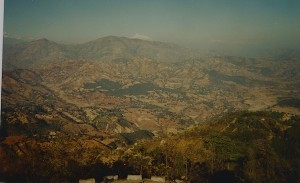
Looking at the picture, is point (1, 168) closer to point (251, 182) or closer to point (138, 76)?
point (251, 182)

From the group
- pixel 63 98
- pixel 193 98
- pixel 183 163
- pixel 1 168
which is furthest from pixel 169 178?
pixel 63 98

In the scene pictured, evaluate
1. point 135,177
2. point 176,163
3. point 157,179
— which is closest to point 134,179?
point 135,177

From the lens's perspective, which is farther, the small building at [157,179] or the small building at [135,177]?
the small building at [135,177]

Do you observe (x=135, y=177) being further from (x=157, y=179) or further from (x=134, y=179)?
(x=157, y=179)

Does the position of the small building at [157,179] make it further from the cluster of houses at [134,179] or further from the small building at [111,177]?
the small building at [111,177]

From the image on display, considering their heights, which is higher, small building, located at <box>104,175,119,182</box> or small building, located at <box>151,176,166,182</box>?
small building, located at <box>151,176,166,182</box>

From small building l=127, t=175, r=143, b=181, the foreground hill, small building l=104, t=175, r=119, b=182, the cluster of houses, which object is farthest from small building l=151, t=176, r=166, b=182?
small building l=104, t=175, r=119, b=182

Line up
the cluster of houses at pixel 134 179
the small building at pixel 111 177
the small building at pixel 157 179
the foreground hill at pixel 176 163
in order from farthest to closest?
1. the foreground hill at pixel 176 163
2. the small building at pixel 111 177
3. the small building at pixel 157 179
4. the cluster of houses at pixel 134 179

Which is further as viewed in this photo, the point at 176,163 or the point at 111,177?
the point at 176,163

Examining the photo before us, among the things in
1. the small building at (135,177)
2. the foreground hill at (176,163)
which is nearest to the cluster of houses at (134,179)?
the small building at (135,177)

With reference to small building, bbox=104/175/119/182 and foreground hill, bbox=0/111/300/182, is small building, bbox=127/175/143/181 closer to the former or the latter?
small building, bbox=104/175/119/182

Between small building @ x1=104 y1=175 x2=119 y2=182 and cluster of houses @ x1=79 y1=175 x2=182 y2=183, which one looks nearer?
cluster of houses @ x1=79 y1=175 x2=182 y2=183
